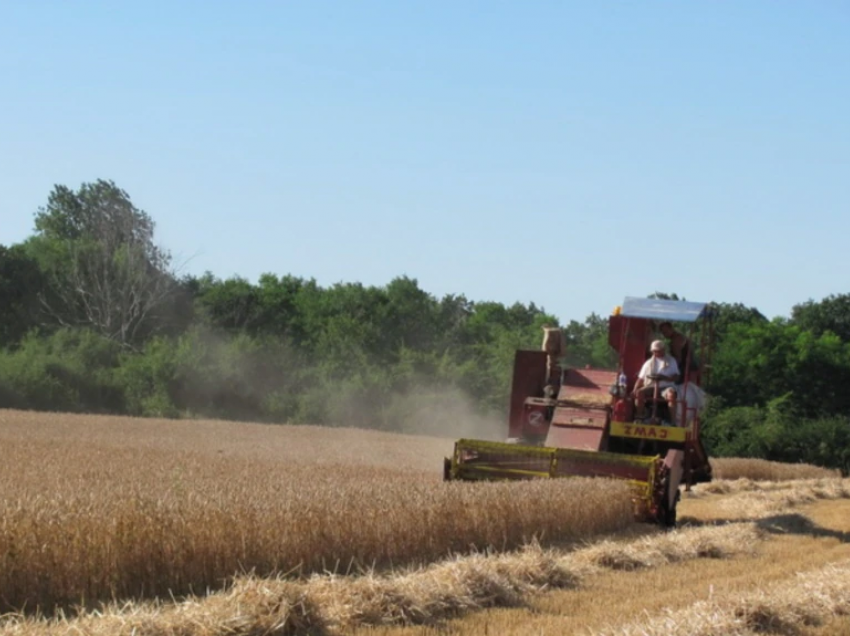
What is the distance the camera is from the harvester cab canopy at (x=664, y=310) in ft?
51.4

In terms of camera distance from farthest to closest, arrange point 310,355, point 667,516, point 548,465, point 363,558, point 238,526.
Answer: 1. point 310,355
2. point 548,465
3. point 667,516
4. point 363,558
5. point 238,526

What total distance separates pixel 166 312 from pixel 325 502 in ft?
165

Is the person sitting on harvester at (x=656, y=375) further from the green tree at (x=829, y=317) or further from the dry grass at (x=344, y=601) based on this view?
the green tree at (x=829, y=317)

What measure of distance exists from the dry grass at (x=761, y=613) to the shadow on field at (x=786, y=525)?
210 inches

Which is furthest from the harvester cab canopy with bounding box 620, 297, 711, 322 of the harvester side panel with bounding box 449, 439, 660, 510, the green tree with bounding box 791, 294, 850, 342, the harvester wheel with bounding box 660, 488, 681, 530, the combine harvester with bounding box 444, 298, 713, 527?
the green tree with bounding box 791, 294, 850, 342

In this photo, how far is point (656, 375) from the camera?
15.7m

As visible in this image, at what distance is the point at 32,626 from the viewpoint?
7242mm

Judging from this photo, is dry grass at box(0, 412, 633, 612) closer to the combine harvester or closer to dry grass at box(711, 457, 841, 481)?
the combine harvester

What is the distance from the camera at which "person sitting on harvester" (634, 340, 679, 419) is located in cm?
1576

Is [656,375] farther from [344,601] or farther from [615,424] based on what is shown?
[344,601]

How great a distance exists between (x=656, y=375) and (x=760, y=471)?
59.6 feet

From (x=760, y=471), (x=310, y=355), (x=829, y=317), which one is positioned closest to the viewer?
(x=760, y=471)

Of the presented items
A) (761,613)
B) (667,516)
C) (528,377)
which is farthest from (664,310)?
(761,613)

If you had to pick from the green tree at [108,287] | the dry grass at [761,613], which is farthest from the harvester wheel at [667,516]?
the green tree at [108,287]
